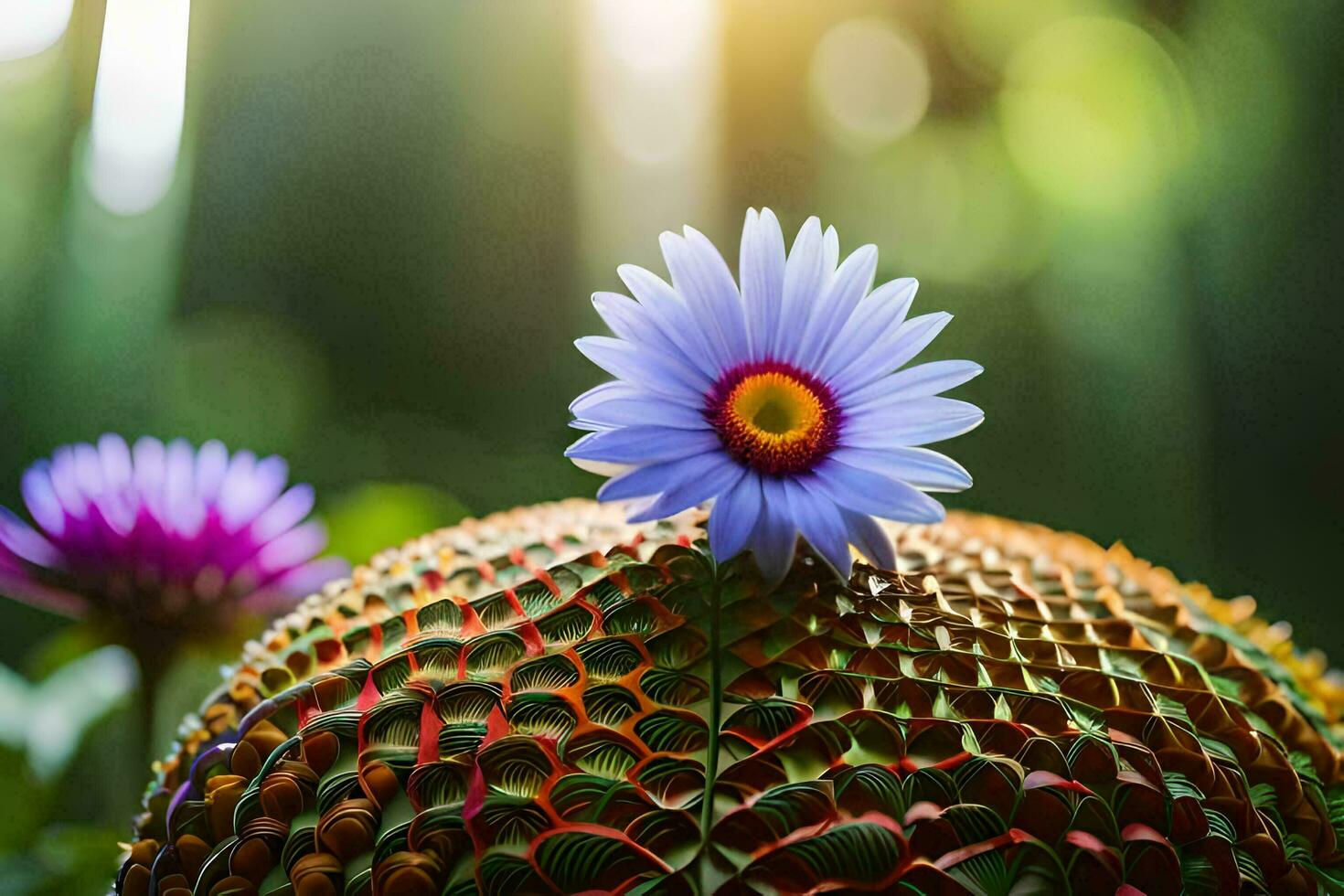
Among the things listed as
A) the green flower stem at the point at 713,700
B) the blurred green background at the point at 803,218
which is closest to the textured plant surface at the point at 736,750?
the green flower stem at the point at 713,700

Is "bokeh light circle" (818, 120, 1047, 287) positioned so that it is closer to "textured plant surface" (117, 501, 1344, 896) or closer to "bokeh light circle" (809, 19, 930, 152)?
"bokeh light circle" (809, 19, 930, 152)

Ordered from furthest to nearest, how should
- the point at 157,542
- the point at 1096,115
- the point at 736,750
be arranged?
the point at 1096,115 → the point at 157,542 → the point at 736,750

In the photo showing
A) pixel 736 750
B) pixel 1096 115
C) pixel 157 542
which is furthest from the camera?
pixel 1096 115

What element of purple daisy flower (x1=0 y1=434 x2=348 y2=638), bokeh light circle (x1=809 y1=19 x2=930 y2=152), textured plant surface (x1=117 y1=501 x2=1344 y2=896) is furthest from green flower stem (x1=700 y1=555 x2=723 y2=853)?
bokeh light circle (x1=809 y1=19 x2=930 y2=152)

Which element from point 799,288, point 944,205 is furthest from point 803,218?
point 799,288

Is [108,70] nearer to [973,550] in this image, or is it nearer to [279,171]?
[279,171]

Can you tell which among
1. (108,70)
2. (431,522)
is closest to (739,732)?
(431,522)

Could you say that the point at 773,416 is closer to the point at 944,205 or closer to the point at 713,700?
the point at 713,700
